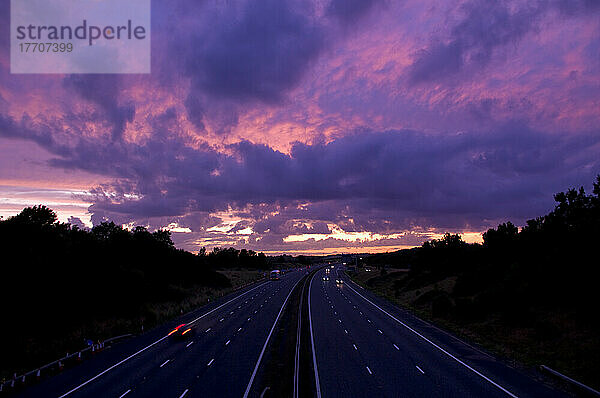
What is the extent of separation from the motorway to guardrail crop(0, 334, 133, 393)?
78 cm

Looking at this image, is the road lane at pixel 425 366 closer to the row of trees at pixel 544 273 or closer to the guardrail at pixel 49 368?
the row of trees at pixel 544 273

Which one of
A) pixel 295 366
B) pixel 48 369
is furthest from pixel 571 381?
pixel 48 369

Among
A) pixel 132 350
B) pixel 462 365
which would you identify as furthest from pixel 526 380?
pixel 132 350

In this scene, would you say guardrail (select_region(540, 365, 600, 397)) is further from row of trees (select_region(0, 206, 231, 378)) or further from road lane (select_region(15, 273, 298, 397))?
row of trees (select_region(0, 206, 231, 378))

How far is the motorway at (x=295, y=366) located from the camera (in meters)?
21.9

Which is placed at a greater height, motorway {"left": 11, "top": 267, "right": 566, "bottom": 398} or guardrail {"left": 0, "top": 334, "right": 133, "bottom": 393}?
guardrail {"left": 0, "top": 334, "right": 133, "bottom": 393}

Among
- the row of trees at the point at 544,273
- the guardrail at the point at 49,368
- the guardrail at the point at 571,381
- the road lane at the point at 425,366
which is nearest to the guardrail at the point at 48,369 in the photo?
the guardrail at the point at 49,368

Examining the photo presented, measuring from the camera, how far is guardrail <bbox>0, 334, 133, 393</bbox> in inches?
909

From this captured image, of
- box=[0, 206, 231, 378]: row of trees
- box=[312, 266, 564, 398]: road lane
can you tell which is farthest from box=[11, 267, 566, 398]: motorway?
box=[0, 206, 231, 378]: row of trees

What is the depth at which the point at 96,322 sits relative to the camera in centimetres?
4641

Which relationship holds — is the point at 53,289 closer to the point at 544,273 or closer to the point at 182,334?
the point at 182,334

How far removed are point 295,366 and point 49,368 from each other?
17.3 m

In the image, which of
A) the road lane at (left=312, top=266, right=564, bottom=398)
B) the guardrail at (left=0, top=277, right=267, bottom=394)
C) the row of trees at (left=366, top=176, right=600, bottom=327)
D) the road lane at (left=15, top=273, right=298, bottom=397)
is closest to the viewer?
the road lane at (left=312, top=266, right=564, bottom=398)

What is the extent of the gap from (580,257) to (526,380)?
22867 millimetres
